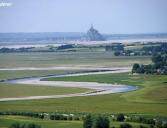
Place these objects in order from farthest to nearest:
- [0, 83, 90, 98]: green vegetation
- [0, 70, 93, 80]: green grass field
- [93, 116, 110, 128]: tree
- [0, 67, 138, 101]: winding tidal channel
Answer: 1. [0, 70, 93, 80]: green grass field
2. [0, 83, 90, 98]: green vegetation
3. [0, 67, 138, 101]: winding tidal channel
4. [93, 116, 110, 128]: tree

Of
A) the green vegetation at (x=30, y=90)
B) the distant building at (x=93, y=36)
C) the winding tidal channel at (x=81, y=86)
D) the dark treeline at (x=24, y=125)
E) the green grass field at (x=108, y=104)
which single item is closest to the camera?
the dark treeline at (x=24, y=125)

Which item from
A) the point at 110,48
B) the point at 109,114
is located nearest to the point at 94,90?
the point at 109,114

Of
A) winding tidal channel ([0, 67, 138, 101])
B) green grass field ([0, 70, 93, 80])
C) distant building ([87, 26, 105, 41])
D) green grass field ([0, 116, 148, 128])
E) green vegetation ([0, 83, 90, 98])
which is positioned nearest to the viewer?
green grass field ([0, 116, 148, 128])

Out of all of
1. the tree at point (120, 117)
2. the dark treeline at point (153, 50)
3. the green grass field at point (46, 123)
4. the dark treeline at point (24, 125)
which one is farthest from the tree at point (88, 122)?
the dark treeline at point (153, 50)

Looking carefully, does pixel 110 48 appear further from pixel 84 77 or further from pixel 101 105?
pixel 101 105

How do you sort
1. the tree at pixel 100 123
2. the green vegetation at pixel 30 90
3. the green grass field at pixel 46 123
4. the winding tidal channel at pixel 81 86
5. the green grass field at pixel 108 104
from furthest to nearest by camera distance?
the green vegetation at pixel 30 90
the winding tidal channel at pixel 81 86
the green grass field at pixel 108 104
the green grass field at pixel 46 123
the tree at pixel 100 123

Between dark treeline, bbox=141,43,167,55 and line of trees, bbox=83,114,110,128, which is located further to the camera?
dark treeline, bbox=141,43,167,55

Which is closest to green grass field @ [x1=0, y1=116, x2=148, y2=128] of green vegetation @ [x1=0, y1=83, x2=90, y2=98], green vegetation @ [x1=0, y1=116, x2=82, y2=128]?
green vegetation @ [x1=0, y1=116, x2=82, y2=128]

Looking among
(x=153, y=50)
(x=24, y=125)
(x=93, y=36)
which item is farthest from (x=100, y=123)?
(x=93, y=36)

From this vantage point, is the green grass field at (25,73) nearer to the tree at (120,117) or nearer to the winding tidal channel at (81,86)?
the winding tidal channel at (81,86)

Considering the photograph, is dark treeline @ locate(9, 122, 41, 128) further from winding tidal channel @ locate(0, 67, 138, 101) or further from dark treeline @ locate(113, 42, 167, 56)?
dark treeline @ locate(113, 42, 167, 56)
